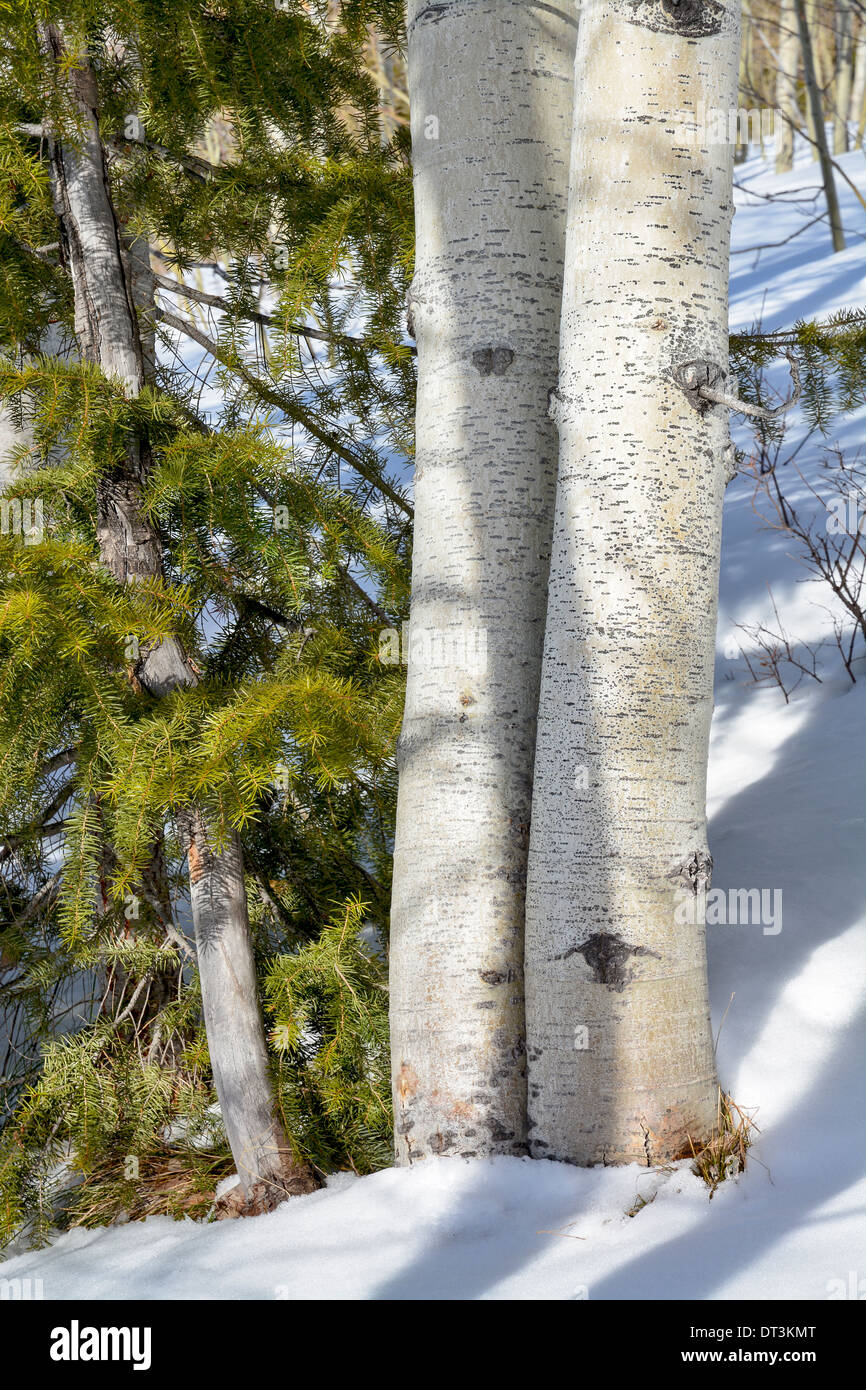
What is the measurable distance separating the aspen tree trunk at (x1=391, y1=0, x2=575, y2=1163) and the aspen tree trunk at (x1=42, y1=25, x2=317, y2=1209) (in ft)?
A: 1.04

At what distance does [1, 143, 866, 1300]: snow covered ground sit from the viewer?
54.3 inches

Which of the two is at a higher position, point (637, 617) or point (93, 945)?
point (637, 617)

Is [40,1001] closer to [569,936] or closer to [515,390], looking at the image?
[569,936]

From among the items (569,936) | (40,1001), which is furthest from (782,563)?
(40,1001)

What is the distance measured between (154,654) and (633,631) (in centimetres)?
97

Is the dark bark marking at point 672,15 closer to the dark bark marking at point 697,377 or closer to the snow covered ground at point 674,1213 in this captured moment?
the dark bark marking at point 697,377

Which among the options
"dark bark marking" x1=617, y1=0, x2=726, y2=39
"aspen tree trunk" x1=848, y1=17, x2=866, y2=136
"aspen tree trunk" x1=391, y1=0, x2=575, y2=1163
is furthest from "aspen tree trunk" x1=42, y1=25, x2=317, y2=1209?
"aspen tree trunk" x1=848, y1=17, x2=866, y2=136

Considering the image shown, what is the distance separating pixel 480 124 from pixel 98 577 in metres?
1.16

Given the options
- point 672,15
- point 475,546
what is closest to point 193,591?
point 475,546

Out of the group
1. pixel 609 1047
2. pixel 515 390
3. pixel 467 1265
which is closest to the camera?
pixel 467 1265

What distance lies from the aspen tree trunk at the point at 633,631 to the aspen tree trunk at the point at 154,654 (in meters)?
0.57

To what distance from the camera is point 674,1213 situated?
1.50m

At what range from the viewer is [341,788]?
2102 mm

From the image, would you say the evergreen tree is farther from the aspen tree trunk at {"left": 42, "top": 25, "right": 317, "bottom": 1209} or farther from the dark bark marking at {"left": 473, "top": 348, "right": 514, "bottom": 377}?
the dark bark marking at {"left": 473, "top": 348, "right": 514, "bottom": 377}
